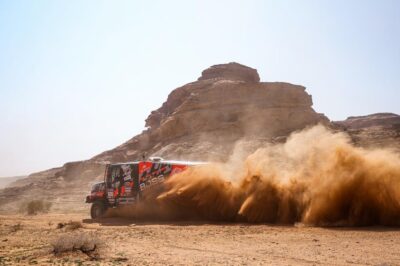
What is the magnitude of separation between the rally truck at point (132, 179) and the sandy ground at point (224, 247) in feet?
17.2

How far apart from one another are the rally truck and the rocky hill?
3277 cm

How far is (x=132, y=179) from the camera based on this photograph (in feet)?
65.7

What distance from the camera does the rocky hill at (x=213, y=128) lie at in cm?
5744

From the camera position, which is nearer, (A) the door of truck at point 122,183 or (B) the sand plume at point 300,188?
(B) the sand plume at point 300,188

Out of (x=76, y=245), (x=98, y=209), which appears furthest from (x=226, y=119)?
→ (x=76, y=245)

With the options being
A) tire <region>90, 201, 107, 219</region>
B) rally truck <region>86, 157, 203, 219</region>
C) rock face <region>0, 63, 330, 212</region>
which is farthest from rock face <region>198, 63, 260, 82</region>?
rally truck <region>86, 157, 203, 219</region>

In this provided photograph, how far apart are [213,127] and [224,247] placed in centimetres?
5304

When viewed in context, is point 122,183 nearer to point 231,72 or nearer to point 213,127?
point 213,127

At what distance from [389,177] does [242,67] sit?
78172 millimetres

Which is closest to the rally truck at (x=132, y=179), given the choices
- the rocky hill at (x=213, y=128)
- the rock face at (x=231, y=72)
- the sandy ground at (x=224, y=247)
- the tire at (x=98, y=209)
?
the tire at (x=98, y=209)

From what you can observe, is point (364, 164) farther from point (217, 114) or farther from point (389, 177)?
point (217, 114)

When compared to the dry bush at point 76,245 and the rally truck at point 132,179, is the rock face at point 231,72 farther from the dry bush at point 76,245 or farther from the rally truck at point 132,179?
the dry bush at point 76,245

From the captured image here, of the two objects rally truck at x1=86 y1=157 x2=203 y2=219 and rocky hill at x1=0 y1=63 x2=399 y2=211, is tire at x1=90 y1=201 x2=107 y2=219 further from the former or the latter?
rocky hill at x1=0 y1=63 x2=399 y2=211

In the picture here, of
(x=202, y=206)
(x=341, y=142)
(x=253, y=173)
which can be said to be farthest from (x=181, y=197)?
(x=341, y=142)
